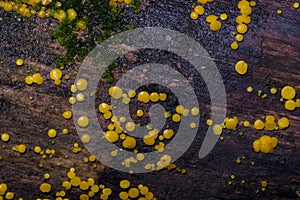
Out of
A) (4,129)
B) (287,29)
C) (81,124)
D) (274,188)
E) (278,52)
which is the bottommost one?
(4,129)

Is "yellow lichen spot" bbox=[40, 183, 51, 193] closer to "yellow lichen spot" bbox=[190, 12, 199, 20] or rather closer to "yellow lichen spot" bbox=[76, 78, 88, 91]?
"yellow lichen spot" bbox=[76, 78, 88, 91]

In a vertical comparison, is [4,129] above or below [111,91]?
below

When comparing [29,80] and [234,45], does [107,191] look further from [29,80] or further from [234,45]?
[234,45]

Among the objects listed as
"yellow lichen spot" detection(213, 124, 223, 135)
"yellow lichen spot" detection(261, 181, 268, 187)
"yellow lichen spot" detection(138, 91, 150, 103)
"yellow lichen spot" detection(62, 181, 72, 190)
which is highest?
"yellow lichen spot" detection(213, 124, 223, 135)

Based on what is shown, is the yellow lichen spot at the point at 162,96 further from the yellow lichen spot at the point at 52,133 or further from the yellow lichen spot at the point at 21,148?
the yellow lichen spot at the point at 21,148

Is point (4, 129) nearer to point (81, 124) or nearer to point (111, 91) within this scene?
point (81, 124)

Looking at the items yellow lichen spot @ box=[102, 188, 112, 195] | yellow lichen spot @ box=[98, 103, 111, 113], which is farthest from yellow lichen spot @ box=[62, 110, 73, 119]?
yellow lichen spot @ box=[102, 188, 112, 195]

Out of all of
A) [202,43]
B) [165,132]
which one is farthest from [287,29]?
[165,132]

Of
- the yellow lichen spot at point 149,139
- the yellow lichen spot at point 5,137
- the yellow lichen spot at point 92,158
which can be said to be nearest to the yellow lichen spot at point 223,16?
the yellow lichen spot at point 149,139

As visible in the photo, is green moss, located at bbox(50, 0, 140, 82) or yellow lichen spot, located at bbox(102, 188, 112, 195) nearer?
green moss, located at bbox(50, 0, 140, 82)
